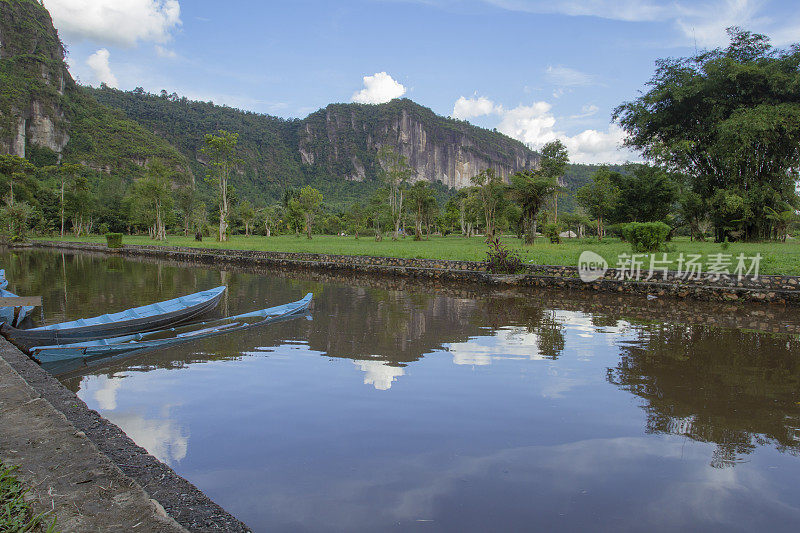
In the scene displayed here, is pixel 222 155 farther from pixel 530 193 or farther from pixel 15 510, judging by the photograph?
pixel 15 510

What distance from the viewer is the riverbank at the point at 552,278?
11.9m

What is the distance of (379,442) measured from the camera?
407cm

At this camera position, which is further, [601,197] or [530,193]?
[601,197]

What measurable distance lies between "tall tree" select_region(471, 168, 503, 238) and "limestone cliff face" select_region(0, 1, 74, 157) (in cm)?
7943

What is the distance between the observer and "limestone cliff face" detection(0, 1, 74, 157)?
247 feet

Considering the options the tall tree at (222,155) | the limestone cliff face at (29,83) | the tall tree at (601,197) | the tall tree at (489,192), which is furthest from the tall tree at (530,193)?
the limestone cliff face at (29,83)

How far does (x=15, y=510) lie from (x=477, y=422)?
3493mm

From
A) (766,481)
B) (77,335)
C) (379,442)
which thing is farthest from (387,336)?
(766,481)

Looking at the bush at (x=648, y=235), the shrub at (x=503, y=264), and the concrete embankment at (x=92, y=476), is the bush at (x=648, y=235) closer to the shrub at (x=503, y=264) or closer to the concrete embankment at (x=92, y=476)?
the shrub at (x=503, y=264)

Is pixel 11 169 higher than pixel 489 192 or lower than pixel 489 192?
higher

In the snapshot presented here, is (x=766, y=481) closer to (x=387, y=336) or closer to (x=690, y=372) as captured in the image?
(x=690, y=372)

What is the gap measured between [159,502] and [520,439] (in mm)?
2901

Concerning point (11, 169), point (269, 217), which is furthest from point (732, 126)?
point (11, 169)

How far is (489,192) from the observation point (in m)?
32.3
